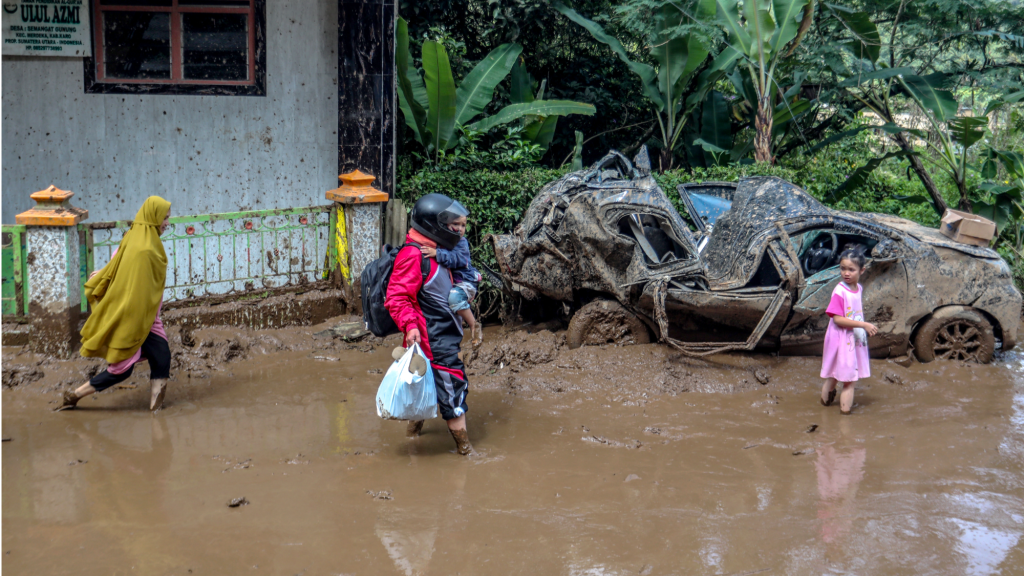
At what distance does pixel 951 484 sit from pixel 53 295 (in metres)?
7.28

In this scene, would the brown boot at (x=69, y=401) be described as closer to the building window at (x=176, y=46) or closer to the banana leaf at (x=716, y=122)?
the building window at (x=176, y=46)

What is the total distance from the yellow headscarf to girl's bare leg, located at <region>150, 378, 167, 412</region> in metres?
0.32

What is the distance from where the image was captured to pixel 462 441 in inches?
205

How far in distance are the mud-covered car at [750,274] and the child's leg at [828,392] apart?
702 mm

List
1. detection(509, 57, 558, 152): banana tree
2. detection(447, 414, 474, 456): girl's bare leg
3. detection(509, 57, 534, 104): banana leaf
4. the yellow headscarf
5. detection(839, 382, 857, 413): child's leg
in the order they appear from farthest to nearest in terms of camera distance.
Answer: detection(509, 57, 534, 104): banana leaf → detection(509, 57, 558, 152): banana tree → detection(839, 382, 857, 413): child's leg → the yellow headscarf → detection(447, 414, 474, 456): girl's bare leg

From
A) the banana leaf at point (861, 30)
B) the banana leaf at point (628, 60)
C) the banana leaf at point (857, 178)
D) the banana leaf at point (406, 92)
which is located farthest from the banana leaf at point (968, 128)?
the banana leaf at point (406, 92)

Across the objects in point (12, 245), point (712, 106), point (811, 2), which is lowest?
point (12, 245)

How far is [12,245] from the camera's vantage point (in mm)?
6672

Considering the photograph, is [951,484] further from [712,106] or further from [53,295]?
[712,106]

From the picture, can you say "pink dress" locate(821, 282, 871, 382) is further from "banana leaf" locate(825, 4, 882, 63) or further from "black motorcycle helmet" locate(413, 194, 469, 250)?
"banana leaf" locate(825, 4, 882, 63)

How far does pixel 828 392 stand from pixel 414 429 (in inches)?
138

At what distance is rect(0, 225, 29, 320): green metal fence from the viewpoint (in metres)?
6.59

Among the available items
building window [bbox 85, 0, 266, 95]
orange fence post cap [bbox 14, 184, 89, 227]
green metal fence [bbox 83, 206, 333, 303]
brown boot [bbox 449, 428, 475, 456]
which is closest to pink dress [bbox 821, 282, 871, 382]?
brown boot [bbox 449, 428, 475, 456]

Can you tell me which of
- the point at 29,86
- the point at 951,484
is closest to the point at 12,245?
the point at 29,86
